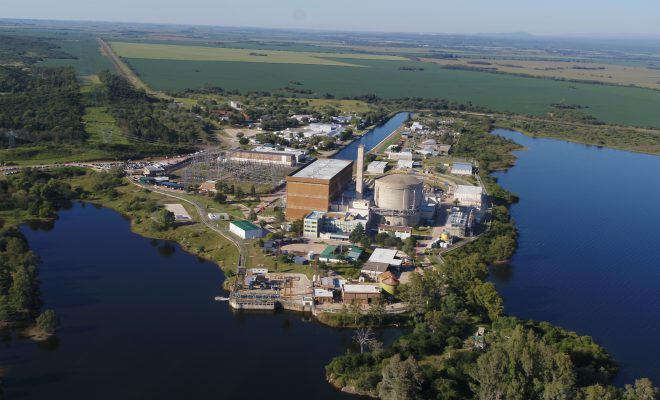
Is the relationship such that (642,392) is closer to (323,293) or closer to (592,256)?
(323,293)

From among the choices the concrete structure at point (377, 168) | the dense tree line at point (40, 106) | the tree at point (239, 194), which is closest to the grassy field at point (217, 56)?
the dense tree line at point (40, 106)

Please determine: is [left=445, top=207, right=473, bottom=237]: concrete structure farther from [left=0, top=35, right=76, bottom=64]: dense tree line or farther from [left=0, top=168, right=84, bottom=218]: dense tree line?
[left=0, top=35, right=76, bottom=64]: dense tree line

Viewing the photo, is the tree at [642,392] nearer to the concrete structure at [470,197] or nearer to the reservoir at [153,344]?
the reservoir at [153,344]

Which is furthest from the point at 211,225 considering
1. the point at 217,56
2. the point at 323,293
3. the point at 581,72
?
the point at 581,72

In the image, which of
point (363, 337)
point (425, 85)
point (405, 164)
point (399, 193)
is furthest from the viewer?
point (425, 85)

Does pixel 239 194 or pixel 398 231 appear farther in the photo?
pixel 239 194

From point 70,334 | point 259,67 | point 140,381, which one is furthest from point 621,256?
point 259,67
